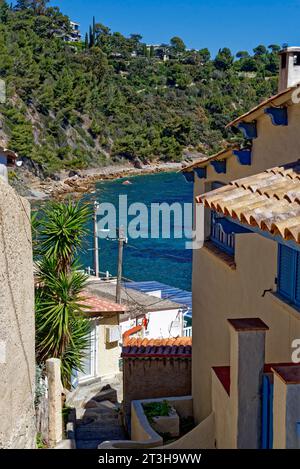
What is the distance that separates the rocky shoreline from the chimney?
60.7 metres

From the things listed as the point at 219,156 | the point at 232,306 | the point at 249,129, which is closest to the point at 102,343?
the point at 232,306

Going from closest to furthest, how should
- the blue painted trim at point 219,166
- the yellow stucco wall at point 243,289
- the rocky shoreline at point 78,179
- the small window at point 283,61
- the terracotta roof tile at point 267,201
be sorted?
the terracotta roof tile at point 267,201, the yellow stucco wall at point 243,289, the small window at point 283,61, the blue painted trim at point 219,166, the rocky shoreline at point 78,179

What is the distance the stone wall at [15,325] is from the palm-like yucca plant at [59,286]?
3.71 m

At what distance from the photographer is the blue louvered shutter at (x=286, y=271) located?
7.06 meters

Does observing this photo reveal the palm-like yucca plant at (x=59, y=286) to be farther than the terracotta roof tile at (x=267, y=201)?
Yes

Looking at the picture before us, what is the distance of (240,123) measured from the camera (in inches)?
334

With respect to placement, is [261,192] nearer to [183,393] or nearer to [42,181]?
[183,393]

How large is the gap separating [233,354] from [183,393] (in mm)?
8634

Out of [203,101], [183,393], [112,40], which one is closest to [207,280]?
[183,393]

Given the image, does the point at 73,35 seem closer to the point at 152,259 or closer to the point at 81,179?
the point at 81,179

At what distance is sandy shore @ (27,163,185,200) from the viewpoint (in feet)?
251

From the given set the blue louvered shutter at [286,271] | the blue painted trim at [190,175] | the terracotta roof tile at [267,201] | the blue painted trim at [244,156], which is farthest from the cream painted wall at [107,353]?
the terracotta roof tile at [267,201]

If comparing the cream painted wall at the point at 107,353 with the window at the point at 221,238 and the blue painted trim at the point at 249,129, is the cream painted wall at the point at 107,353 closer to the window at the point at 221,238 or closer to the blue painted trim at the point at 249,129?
the window at the point at 221,238

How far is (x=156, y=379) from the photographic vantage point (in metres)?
13.7
